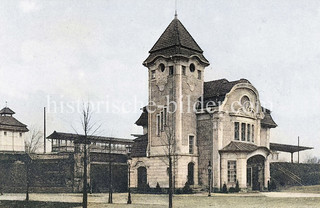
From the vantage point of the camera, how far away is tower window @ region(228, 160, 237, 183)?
38225 mm

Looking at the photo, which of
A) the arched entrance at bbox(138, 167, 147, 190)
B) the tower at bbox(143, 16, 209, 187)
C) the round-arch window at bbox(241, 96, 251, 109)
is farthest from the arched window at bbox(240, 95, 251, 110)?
the arched entrance at bbox(138, 167, 147, 190)

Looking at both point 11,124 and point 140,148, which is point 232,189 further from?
point 11,124

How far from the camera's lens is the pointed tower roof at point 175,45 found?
39.3m

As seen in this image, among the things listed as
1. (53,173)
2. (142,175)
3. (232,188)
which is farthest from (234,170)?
(53,173)

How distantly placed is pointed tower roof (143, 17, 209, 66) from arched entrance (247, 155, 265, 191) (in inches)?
413

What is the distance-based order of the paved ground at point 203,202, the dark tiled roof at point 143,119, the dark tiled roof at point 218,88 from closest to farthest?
the paved ground at point 203,202
the dark tiled roof at point 218,88
the dark tiled roof at point 143,119

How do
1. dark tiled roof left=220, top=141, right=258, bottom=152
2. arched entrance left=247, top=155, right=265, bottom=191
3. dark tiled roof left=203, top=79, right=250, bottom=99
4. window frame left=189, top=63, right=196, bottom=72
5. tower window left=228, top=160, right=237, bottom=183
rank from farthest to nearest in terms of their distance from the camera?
arched entrance left=247, top=155, right=265, bottom=191 → window frame left=189, top=63, right=196, bottom=72 → dark tiled roof left=203, top=79, right=250, bottom=99 → tower window left=228, top=160, right=237, bottom=183 → dark tiled roof left=220, top=141, right=258, bottom=152

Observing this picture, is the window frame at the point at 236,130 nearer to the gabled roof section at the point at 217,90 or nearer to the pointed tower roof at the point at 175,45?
the gabled roof section at the point at 217,90

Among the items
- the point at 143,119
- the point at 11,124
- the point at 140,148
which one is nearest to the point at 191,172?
the point at 140,148

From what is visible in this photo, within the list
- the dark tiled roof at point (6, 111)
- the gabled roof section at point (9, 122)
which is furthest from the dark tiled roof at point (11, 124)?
the dark tiled roof at point (6, 111)

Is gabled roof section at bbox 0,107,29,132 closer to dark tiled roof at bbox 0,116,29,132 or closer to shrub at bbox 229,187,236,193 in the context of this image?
dark tiled roof at bbox 0,116,29,132

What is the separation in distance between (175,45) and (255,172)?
15.2 metres

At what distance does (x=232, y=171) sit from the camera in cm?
3844

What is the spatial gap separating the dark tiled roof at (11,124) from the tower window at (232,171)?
111 ft
